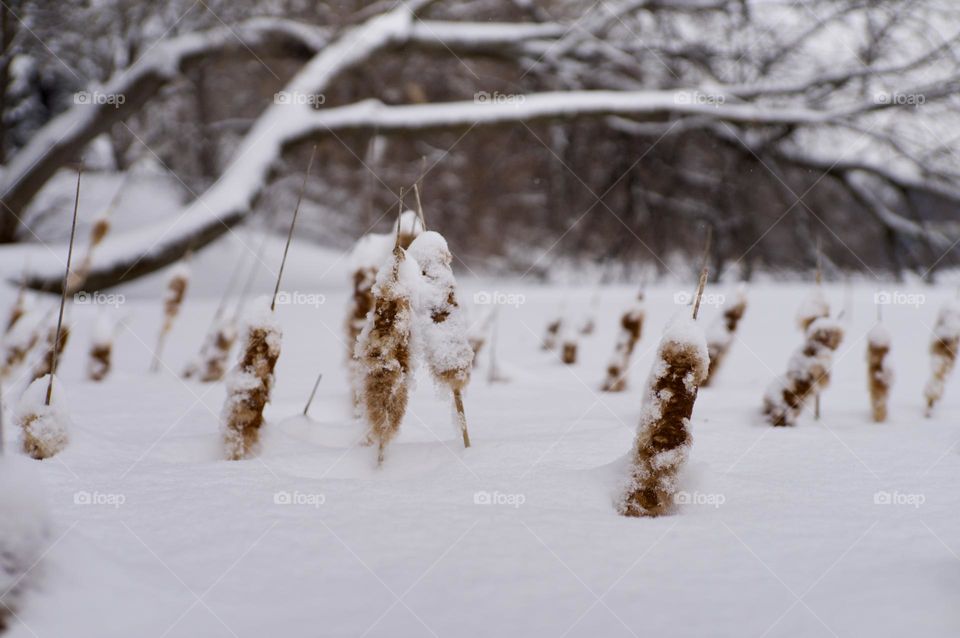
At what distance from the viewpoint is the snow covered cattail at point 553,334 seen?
3.41 metres

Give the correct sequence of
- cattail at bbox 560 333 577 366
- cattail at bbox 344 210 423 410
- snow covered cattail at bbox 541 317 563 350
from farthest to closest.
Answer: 1. snow covered cattail at bbox 541 317 563 350
2. cattail at bbox 560 333 577 366
3. cattail at bbox 344 210 423 410

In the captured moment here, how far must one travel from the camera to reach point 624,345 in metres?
2.47

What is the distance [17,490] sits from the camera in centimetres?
96

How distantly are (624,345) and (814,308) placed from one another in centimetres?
66

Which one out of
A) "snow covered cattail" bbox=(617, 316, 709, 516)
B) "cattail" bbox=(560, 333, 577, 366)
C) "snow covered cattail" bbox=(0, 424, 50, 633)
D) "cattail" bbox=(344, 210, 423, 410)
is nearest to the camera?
"snow covered cattail" bbox=(0, 424, 50, 633)

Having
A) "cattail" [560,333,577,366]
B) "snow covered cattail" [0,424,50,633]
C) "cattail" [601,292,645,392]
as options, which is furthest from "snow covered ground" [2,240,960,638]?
"cattail" [560,333,577,366]

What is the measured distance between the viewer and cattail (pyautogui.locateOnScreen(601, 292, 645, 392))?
2.37 m

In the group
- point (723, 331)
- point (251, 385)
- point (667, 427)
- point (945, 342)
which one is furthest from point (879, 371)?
point (251, 385)

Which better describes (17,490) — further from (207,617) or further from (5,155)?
(5,155)

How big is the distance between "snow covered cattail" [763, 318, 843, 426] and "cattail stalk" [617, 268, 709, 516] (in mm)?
699

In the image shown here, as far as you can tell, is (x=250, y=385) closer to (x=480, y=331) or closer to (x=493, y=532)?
(x=493, y=532)

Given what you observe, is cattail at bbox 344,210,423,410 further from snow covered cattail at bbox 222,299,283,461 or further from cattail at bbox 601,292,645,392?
cattail at bbox 601,292,645,392

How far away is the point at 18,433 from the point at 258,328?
2.02 ft

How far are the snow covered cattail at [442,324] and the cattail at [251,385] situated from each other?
0.31 meters
